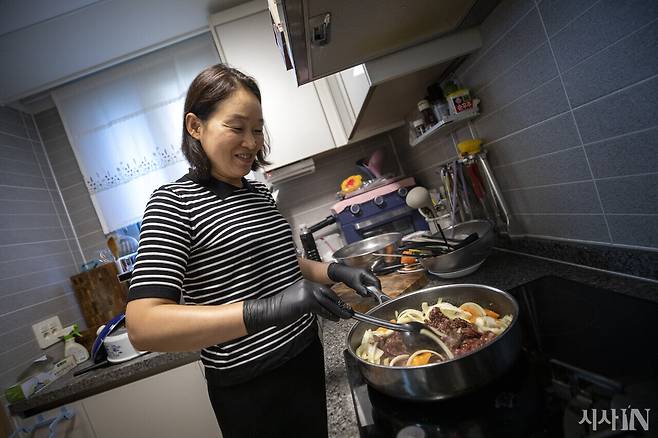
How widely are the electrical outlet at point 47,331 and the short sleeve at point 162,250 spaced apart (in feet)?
4.84

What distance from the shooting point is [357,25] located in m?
0.70

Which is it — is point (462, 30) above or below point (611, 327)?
above

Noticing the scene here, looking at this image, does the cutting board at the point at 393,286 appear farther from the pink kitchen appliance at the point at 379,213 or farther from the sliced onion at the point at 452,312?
the pink kitchen appliance at the point at 379,213

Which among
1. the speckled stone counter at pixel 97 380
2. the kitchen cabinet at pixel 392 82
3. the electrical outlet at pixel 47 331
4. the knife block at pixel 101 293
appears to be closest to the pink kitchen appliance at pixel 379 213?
the kitchen cabinet at pixel 392 82

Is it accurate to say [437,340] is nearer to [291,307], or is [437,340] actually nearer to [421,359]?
[421,359]

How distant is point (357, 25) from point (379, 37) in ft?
0.40

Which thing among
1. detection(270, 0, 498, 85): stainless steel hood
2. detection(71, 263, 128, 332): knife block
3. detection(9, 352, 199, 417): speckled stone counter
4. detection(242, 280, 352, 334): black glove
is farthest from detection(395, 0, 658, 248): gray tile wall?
detection(71, 263, 128, 332): knife block

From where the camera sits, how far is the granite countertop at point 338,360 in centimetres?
61

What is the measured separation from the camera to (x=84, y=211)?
2.12 meters

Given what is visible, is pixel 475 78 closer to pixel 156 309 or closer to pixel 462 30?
pixel 462 30

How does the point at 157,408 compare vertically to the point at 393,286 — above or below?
below

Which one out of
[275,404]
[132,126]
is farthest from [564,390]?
[132,126]

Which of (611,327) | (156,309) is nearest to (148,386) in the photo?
(156,309)

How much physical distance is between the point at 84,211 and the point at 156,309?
6.55ft
